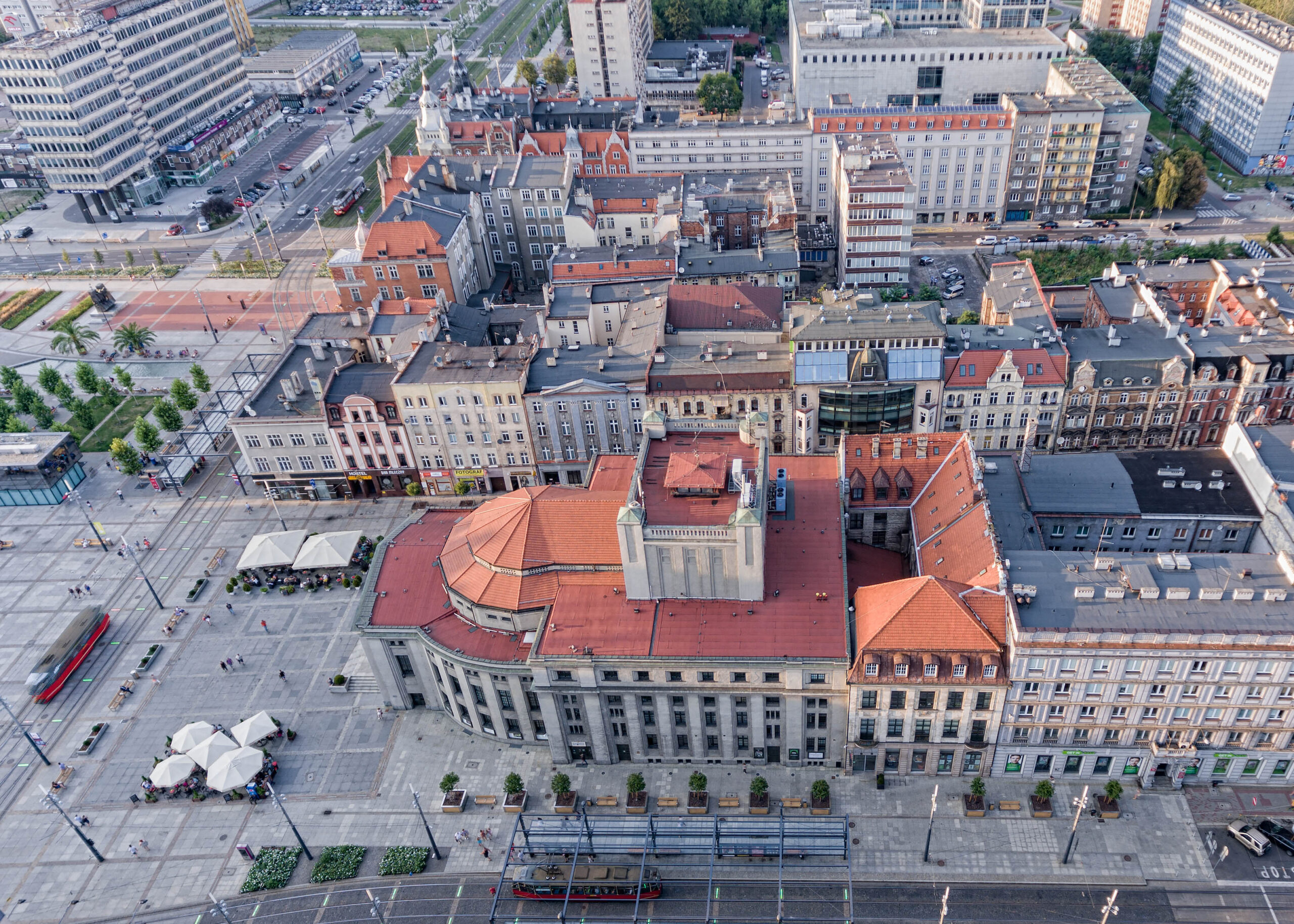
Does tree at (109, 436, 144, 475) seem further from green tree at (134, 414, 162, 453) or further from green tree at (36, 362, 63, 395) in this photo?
green tree at (36, 362, 63, 395)

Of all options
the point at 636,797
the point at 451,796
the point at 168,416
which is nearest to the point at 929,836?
the point at 636,797

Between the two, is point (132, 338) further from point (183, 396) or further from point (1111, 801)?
point (1111, 801)

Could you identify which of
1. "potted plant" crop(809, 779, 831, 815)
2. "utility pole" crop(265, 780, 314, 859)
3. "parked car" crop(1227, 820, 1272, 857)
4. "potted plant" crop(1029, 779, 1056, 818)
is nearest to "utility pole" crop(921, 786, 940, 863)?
"potted plant" crop(1029, 779, 1056, 818)

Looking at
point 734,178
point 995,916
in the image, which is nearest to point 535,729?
point 995,916

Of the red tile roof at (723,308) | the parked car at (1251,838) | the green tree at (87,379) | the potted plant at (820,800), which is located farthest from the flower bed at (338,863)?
the green tree at (87,379)

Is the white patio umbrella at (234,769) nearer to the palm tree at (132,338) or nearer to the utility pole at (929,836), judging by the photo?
the utility pole at (929,836)
